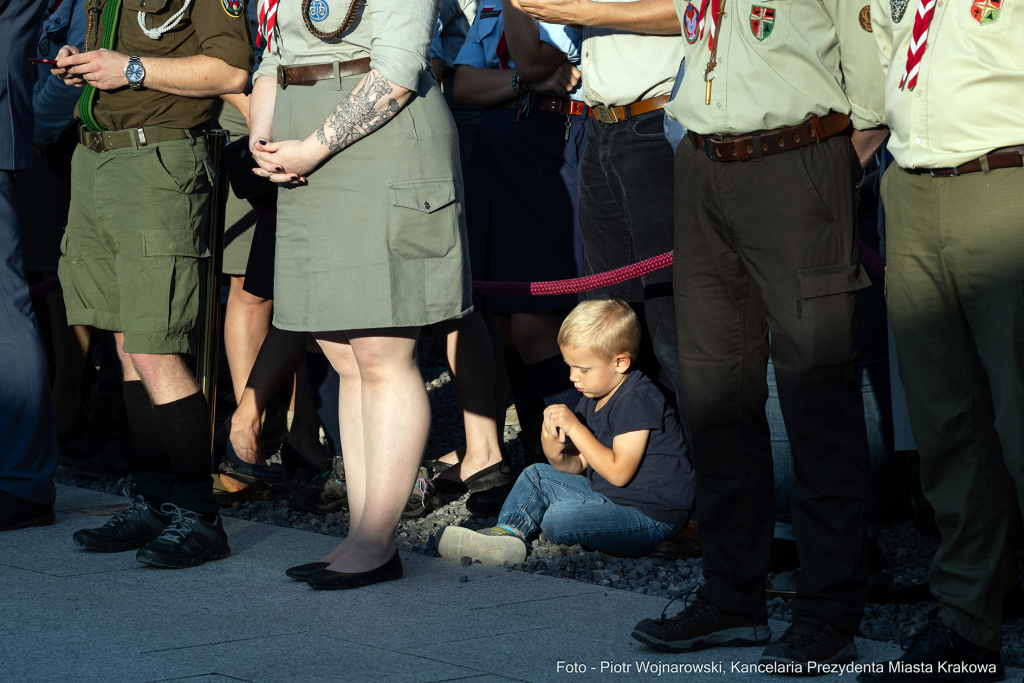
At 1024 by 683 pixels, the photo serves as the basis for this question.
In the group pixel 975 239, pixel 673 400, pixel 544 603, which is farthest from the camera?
pixel 673 400

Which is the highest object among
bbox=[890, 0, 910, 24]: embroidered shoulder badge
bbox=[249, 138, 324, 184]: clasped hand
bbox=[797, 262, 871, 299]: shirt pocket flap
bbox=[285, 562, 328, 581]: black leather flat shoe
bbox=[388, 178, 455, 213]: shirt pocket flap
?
bbox=[890, 0, 910, 24]: embroidered shoulder badge

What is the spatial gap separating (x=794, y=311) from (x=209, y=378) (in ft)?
8.67

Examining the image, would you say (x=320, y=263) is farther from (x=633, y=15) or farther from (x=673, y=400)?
(x=673, y=400)

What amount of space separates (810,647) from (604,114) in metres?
1.86

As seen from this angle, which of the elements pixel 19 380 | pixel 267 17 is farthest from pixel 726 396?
pixel 19 380

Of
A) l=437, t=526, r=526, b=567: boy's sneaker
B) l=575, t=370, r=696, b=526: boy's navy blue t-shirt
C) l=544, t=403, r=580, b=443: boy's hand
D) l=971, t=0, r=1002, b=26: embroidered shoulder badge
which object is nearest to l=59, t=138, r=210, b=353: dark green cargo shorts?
l=437, t=526, r=526, b=567: boy's sneaker

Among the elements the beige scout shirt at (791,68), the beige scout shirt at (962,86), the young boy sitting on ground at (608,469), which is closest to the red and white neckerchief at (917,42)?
the beige scout shirt at (962,86)

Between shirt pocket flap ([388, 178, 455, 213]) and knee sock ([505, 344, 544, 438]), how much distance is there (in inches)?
61.8

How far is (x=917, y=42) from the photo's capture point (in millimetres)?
2459

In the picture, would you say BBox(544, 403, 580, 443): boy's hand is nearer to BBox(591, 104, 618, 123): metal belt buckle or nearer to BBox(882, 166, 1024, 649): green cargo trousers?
BBox(591, 104, 618, 123): metal belt buckle

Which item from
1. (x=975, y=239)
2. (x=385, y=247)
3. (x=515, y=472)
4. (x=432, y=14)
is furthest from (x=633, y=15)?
(x=515, y=472)

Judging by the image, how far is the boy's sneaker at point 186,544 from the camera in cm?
358

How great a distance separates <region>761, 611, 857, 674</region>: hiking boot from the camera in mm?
2541

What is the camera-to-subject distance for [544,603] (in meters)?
3.18
